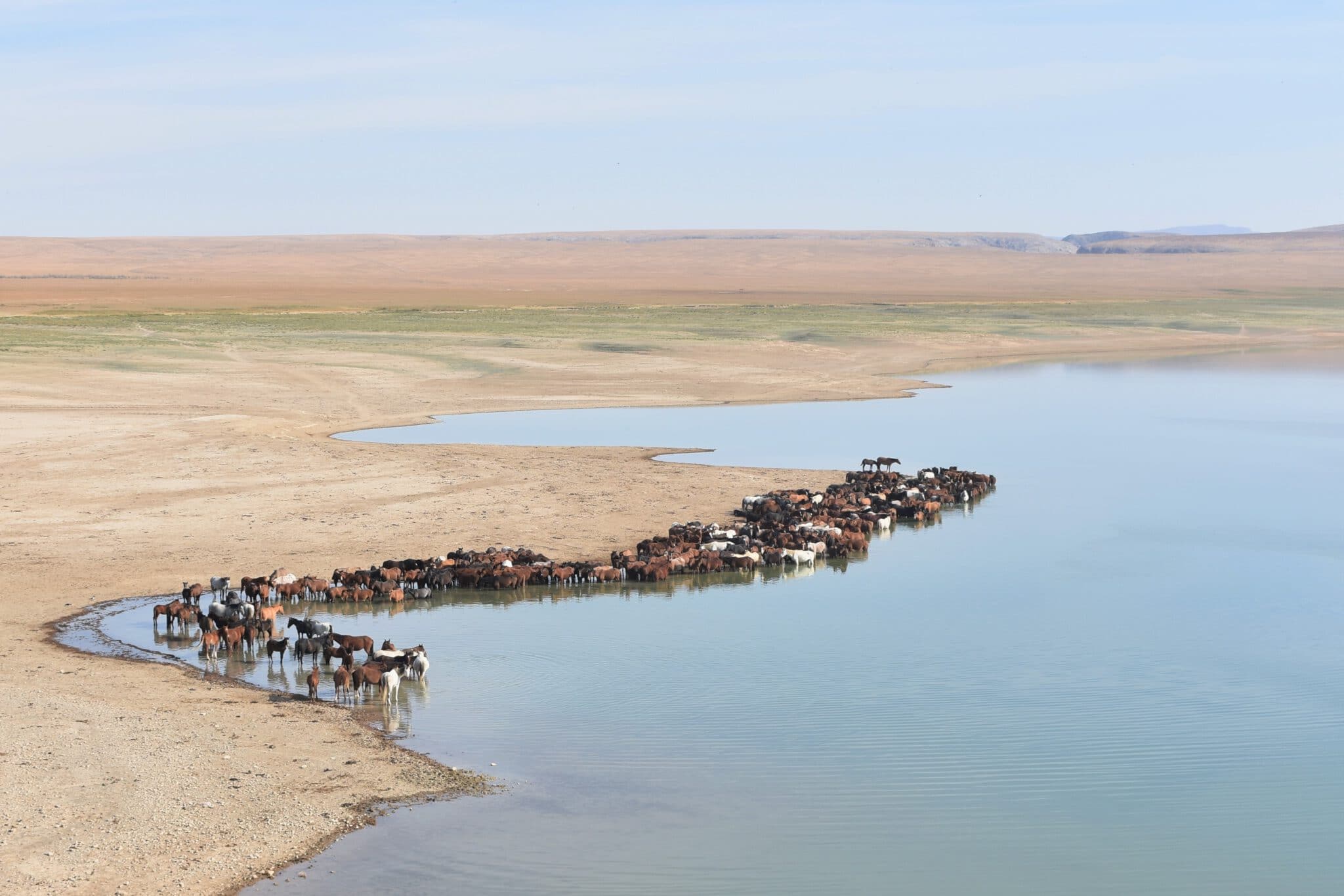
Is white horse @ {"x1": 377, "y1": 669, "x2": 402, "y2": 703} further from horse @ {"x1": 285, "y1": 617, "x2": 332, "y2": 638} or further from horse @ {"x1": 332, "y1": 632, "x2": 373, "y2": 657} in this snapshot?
horse @ {"x1": 285, "y1": 617, "x2": 332, "y2": 638}

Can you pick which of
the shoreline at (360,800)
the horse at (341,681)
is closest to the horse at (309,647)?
the shoreline at (360,800)

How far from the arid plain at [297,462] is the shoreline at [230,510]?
0.17 feet

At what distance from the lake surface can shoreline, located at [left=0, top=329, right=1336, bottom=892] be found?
1.14m

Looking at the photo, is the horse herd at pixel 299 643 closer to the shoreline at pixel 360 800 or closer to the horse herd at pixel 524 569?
the horse herd at pixel 524 569

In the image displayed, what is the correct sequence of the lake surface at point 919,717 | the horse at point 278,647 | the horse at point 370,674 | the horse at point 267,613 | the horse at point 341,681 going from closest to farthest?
the lake surface at point 919,717 < the horse at point 341,681 < the horse at point 370,674 < the horse at point 278,647 < the horse at point 267,613

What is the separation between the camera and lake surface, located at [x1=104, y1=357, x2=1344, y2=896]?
10.8m

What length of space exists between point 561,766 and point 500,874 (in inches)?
87.4

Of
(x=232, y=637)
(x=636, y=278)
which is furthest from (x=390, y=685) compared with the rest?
(x=636, y=278)

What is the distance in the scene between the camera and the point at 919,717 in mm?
14055

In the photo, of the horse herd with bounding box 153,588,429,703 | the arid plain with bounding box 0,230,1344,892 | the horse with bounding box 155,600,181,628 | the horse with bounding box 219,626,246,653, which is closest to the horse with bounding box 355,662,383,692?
the horse herd with bounding box 153,588,429,703

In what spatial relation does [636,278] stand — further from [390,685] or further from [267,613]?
[390,685]

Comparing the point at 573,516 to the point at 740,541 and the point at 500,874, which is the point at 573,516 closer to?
the point at 740,541

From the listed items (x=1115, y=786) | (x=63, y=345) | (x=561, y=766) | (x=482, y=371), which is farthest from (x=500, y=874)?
(x=63, y=345)

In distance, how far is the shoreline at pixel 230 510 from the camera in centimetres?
1120
